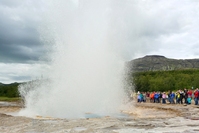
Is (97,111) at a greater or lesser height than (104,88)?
lesser

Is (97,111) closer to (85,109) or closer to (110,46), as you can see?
(85,109)

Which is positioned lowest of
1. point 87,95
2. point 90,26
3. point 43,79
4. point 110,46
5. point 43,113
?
point 43,113

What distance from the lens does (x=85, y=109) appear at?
55.1 feet

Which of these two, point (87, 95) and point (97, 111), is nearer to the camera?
point (97, 111)

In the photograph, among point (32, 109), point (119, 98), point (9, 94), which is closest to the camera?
point (32, 109)

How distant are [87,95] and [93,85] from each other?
1026 mm

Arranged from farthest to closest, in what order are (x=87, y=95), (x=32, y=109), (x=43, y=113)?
1. (x=87, y=95)
2. (x=32, y=109)
3. (x=43, y=113)

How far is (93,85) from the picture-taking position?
18469mm

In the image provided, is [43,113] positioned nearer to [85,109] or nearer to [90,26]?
[85,109]

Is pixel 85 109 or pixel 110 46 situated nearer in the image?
pixel 85 109

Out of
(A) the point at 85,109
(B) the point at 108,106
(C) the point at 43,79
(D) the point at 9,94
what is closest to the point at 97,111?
(A) the point at 85,109

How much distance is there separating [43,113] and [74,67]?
4618 millimetres

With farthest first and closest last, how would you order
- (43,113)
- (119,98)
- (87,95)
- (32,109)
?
1. (119,98)
2. (87,95)
3. (32,109)
4. (43,113)

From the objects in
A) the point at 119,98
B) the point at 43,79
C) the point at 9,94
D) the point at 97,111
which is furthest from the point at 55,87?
the point at 9,94
